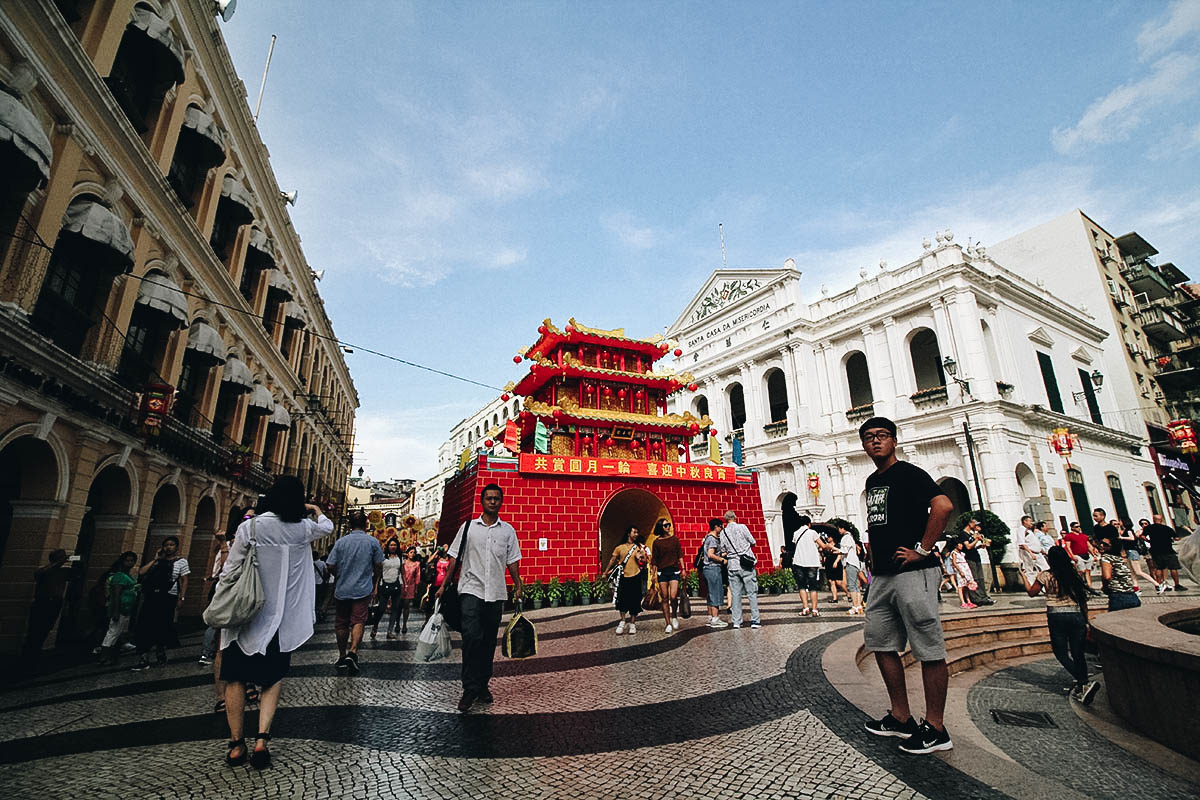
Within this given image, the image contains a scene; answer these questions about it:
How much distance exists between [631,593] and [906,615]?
5.76 m

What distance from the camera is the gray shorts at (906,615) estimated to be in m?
3.06

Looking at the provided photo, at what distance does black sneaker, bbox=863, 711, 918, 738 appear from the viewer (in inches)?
125

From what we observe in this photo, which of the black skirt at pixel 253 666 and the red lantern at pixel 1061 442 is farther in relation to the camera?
the red lantern at pixel 1061 442

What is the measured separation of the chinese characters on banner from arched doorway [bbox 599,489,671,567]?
2.50 ft

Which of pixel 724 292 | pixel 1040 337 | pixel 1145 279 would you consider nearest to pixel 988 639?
pixel 1040 337

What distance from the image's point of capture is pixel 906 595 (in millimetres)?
3156

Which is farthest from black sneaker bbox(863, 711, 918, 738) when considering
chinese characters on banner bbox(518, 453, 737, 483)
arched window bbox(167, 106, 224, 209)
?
arched window bbox(167, 106, 224, 209)

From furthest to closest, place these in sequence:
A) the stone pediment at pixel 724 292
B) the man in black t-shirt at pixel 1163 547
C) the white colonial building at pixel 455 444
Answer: the white colonial building at pixel 455 444 → the stone pediment at pixel 724 292 → the man in black t-shirt at pixel 1163 547

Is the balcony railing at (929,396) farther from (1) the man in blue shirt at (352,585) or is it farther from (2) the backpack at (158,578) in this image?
(2) the backpack at (158,578)

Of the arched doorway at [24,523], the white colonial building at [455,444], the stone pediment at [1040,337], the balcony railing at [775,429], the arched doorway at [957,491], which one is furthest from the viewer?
the white colonial building at [455,444]

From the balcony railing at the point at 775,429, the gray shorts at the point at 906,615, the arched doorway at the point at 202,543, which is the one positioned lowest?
the gray shorts at the point at 906,615

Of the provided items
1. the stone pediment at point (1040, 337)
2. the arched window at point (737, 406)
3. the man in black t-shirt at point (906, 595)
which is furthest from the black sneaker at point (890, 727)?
the stone pediment at point (1040, 337)

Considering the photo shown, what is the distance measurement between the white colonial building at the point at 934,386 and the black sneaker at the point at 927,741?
17.9m

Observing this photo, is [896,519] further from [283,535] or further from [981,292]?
[981,292]
